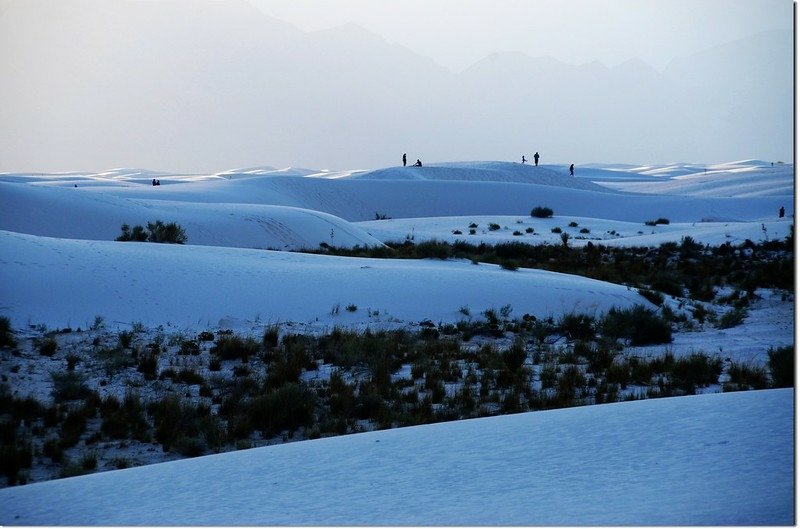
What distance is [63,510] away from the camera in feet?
14.3

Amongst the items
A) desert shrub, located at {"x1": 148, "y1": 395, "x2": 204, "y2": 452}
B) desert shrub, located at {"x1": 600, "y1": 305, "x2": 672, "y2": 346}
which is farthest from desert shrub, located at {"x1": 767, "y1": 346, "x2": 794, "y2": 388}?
desert shrub, located at {"x1": 148, "y1": 395, "x2": 204, "y2": 452}

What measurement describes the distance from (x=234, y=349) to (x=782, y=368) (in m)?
6.08

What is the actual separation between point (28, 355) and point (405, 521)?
760cm

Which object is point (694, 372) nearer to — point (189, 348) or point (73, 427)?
point (189, 348)

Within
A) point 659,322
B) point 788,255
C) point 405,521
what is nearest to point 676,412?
point 405,521

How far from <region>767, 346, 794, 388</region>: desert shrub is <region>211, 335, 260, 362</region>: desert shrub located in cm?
575

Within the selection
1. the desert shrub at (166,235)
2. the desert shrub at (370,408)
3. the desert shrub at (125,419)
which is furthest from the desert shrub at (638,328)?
the desert shrub at (166,235)

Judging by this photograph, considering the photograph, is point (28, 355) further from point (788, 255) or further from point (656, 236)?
point (656, 236)

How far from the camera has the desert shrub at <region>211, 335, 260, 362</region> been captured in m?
10.5

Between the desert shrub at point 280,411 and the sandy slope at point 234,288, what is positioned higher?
the sandy slope at point 234,288

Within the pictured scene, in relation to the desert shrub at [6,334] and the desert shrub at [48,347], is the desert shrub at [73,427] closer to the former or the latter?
the desert shrub at [48,347]

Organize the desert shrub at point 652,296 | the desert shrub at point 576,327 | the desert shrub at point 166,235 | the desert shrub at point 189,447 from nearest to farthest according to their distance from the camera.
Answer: the desert shrub at point 189,447 → the desert shrub at point 576,327 → the desert shrub at point 652,296 → the desert shrub at point 166,235

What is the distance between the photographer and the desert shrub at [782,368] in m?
8.15

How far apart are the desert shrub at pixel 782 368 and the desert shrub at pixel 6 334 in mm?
8493
